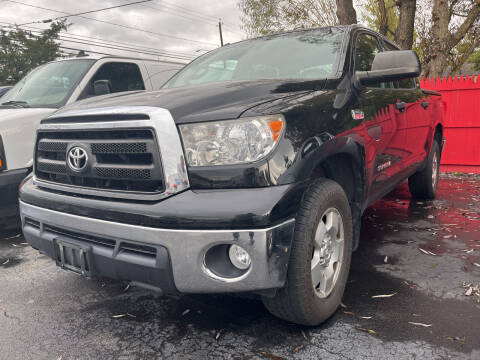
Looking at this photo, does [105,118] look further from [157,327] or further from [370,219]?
[370,219]

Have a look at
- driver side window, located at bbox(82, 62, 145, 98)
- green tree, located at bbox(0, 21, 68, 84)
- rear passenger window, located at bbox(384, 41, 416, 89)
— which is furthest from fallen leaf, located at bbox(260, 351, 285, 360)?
green tree, located at bbox(0, 21, 68, 84)

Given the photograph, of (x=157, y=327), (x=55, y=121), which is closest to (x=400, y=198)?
(x=157, y=327)

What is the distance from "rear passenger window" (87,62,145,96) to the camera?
5.27 meters

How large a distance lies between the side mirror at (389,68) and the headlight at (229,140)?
1162mm

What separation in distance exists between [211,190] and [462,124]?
23.1 feet

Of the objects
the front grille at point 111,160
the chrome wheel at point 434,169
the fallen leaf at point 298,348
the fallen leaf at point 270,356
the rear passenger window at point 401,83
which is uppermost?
the rear passenger window at point 401,83

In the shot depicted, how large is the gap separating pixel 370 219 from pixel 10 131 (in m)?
3.85

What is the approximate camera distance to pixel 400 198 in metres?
5.74

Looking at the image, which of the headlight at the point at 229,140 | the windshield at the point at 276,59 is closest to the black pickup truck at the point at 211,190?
the headlight at the point at 229,140

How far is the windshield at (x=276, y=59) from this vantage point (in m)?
3.06

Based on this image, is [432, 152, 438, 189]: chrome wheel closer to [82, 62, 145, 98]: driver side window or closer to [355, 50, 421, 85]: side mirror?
[355, 50, 421, 85]: side mirror

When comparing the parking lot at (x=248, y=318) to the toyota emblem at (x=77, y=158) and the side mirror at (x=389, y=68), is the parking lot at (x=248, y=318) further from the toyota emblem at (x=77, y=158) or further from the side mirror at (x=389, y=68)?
the side mirror at (x=389, y=68)

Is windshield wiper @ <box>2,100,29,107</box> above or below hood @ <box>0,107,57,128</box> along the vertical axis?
above

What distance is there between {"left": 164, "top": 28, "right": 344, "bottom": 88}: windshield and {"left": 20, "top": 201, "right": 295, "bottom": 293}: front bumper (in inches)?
54.1
